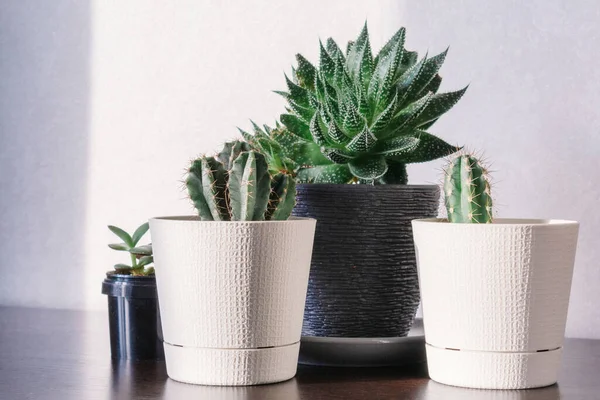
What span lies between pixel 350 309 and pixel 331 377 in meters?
0.11

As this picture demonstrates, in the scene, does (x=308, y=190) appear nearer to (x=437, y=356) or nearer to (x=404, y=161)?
(x=404, y=161)

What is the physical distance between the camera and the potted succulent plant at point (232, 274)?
924mm

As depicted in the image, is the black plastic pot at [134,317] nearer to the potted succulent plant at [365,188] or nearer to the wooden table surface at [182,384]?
the wooden table surface at [182,384]

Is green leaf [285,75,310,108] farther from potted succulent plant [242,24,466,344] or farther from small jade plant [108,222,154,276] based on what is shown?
small jade plant [108,222,154,276]

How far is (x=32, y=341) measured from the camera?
1279 mm

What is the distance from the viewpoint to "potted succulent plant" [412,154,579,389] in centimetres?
91

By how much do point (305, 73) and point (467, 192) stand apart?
329mm

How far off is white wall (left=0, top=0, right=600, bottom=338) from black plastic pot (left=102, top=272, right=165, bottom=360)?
0.28 meters

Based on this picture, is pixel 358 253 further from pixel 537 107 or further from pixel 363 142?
pixel 537 107

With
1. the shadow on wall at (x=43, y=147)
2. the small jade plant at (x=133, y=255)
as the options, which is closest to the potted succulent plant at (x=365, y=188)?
the small jade plant at (x=133, y=255)

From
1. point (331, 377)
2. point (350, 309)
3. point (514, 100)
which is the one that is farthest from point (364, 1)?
point (331, 377)

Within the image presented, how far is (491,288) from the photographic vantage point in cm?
91

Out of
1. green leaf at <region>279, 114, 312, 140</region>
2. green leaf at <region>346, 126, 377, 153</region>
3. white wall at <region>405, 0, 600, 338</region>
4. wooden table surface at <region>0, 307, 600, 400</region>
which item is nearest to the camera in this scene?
wooden table surface at <region>0, 307, 600, 400</region>

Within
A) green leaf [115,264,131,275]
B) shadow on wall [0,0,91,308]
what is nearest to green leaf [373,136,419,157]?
green leaf [115,264,131,275]
